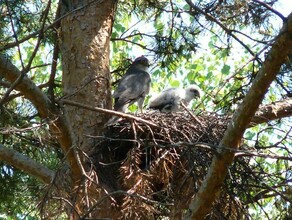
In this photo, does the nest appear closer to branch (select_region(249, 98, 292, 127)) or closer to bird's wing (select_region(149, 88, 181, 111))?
branch (select_region(249, 98, 292, 127))

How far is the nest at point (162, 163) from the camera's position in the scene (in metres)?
5.00

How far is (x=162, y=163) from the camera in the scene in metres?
5.26

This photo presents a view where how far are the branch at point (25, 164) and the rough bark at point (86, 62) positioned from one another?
456mm

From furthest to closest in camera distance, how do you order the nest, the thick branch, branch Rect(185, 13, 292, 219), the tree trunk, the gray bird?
the gray bird
the tree trunk
the nest
the thick branch
branch Rect(185, 13, 292, 219)

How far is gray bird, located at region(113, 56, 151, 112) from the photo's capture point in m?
6.52

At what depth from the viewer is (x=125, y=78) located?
6.89m

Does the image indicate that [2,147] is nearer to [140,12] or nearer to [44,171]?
[44,171]

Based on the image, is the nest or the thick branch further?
the nest

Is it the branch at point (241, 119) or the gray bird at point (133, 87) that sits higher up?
the gray bird at point (133, 87)

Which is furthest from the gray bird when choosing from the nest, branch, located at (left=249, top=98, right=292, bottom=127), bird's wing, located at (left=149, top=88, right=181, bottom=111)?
branch, located at (left=249, top=98, right=292, bottom=127)

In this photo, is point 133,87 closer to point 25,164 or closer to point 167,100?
point 167,100

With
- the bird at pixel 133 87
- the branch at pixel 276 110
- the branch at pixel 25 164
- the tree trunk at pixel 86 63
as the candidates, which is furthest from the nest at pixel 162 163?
the bird at pixel 133 87

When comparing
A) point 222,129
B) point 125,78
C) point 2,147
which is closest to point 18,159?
point 2,147

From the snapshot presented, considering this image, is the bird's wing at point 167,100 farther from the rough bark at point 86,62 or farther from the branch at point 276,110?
the branch at point 276,110
